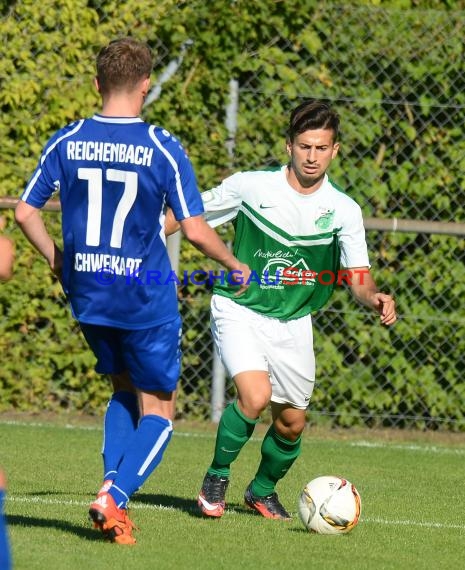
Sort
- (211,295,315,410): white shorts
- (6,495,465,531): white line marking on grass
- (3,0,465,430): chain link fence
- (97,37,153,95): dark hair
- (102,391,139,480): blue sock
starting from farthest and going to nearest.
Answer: (3,0,465,430): chain link fence, (211,295,315,410): white shorts, (6,495,465,531): white line marking on grass, (102,391,139,480): blue sock, (97,37,153,95): dark hair

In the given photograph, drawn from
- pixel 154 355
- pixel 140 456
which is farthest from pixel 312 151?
pixel 140 456

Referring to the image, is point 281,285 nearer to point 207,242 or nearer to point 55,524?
point 207,242

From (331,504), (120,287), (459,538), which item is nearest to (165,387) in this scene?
(120,287)

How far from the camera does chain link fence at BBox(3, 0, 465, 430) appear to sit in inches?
352

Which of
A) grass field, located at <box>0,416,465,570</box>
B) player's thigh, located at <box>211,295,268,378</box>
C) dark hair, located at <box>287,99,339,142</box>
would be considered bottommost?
grass field, located at <box>0,416,465,570</box>

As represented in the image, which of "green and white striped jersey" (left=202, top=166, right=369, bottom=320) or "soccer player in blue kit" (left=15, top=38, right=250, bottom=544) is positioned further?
"green and white striped jersey" (left=202, top=166, right=369, bottom=320)

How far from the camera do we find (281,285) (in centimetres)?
580

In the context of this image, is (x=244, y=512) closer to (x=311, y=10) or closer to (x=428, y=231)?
(x=428, y=231)

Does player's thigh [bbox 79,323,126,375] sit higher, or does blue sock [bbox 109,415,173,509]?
player's thigh [bbox 79,323,126,375]

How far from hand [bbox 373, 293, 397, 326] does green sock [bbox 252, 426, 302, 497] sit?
77 cm

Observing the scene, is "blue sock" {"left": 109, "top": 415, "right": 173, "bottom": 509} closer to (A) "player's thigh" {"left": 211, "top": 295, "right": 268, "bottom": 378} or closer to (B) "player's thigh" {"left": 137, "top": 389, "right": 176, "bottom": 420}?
(B) "player's thigh" {"left": 137, "top": 389, "right": 176, "bottom": 420}

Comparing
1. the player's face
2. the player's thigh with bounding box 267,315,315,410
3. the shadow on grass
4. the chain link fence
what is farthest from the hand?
the chain link fence

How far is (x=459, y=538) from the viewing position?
17.1 ft

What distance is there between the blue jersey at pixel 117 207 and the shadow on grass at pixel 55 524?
0.84m
